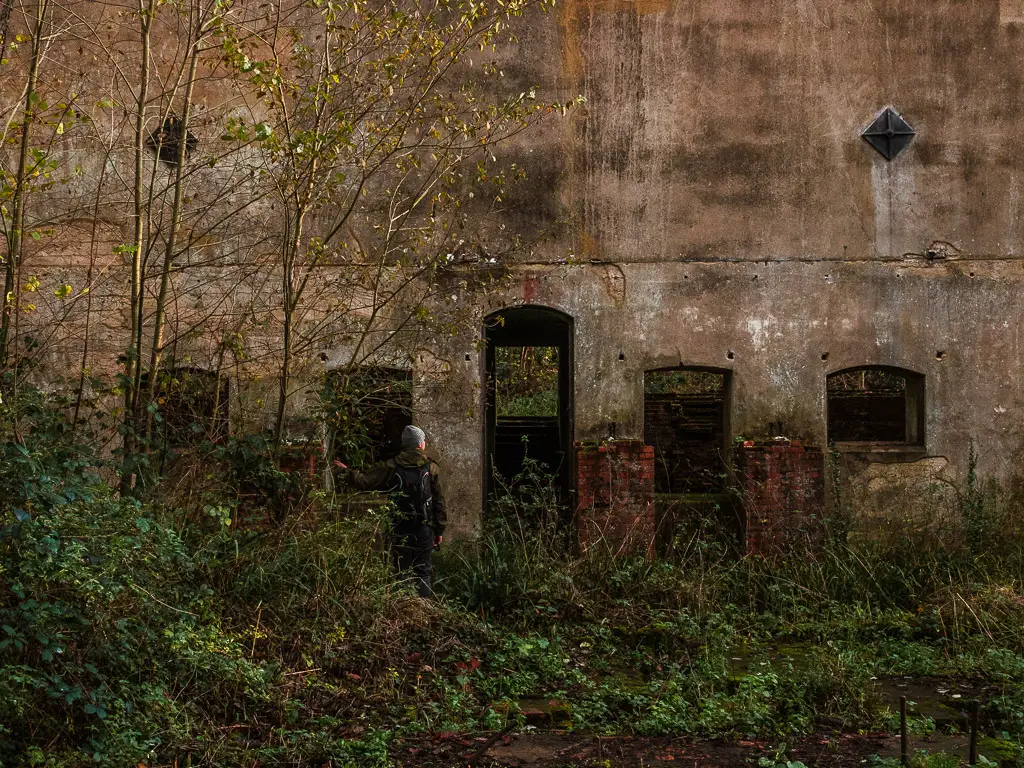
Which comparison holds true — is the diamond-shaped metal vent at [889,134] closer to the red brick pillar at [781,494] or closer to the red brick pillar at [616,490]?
the red brick pillar at [781,494]

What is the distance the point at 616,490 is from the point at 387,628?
3.53 metres

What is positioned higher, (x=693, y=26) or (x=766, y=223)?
(x=693, y=26)

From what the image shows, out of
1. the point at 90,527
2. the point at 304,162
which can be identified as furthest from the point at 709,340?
the point at 90,527

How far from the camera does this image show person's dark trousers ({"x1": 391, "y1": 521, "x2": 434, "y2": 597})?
9.02 m

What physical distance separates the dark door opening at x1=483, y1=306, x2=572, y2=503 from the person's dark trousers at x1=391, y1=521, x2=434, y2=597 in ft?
3.21

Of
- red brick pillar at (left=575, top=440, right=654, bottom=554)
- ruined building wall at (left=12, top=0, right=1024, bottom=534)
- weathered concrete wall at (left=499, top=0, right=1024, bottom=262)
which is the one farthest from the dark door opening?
weathered concrete wall at (left=499, top=0, right=1024, bottom=262)

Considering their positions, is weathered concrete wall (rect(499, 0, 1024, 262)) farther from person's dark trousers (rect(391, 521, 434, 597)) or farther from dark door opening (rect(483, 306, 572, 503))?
person's dark trousers (rect(391, 521, 434, 597))

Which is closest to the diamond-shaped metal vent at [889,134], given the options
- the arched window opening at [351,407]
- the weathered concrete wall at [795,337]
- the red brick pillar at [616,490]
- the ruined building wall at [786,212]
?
the ruined building wall at [786,212]

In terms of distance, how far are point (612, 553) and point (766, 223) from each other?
382 centimetres

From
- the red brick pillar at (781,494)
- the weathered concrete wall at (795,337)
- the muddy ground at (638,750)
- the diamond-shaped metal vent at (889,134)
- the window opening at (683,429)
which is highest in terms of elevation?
the diamond-shaped metal vent at (889,134)

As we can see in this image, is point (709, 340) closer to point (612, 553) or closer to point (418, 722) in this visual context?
point (612, 553)

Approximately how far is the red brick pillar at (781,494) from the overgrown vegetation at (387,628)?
0.30 m

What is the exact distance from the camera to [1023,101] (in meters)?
11.0

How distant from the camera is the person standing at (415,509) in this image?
9062 mm
